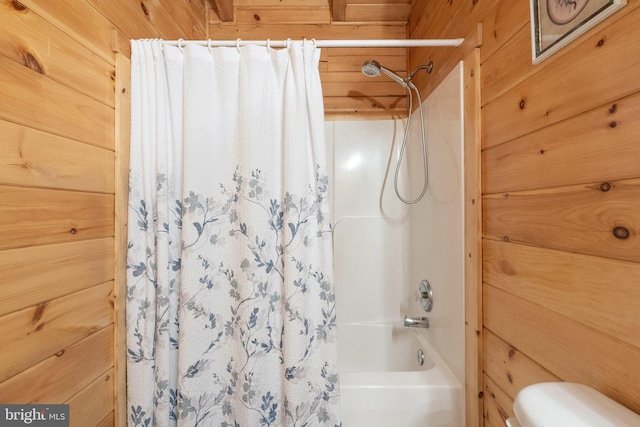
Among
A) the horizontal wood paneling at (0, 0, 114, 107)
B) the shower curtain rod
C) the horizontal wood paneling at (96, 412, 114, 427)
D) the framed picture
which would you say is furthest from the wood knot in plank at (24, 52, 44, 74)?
the framed picture

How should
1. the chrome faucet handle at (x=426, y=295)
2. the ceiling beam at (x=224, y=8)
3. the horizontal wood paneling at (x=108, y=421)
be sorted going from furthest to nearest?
the ceiling beam at (x=224, y=8) → the chrome faucet handle at (x=426, y=295) → the horizontal wood paneling at (x=108, y=421)

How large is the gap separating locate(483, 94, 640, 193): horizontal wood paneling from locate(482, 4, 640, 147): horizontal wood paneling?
0.07 feet

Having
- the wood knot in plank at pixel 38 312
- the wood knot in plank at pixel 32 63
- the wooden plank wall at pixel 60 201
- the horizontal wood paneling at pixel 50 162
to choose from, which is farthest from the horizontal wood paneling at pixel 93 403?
the wood knot in plank at pixel 32 63

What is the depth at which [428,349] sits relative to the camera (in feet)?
4.49

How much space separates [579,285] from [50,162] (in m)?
1.25

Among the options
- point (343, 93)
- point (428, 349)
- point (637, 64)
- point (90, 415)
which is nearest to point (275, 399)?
point (90, 415)

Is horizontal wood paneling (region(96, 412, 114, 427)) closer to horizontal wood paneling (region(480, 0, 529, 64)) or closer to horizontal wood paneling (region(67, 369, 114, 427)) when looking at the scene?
horizontal wood paneling (region(67, 369, 114, 427))

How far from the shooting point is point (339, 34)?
1833 mm

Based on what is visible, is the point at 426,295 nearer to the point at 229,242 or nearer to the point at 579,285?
the point at 579,285

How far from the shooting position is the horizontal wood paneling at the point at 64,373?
2.22 ft

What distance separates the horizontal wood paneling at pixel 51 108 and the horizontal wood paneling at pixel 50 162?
0.02 meters

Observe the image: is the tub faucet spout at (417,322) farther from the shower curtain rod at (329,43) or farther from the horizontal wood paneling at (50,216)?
the horizontal wood paneling at (50,216)

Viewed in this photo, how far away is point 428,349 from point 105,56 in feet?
5.57

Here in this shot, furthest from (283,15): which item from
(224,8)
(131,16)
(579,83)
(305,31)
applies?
(579,83)
